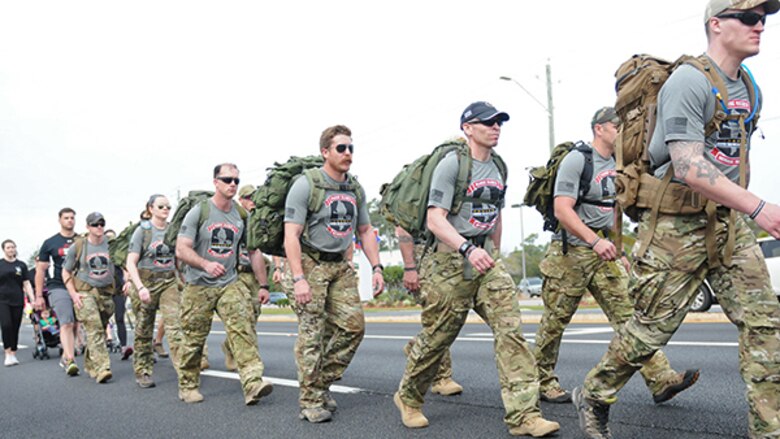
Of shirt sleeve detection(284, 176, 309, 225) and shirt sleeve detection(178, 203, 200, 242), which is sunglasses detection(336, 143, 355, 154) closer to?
shirt sleeve detection(284, 176, 309, 225)

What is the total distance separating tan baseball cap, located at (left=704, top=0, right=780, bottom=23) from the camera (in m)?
3.48

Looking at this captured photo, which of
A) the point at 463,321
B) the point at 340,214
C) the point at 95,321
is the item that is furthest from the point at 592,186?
the point at 95,321

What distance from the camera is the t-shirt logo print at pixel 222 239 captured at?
718 centimetres

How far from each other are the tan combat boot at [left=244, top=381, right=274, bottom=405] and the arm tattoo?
3.98 meters

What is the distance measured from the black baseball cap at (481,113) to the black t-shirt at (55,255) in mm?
7033

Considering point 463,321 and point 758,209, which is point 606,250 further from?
point 758,209

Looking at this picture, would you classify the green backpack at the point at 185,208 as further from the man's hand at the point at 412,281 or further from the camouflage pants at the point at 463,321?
the camouflage pants at the point at 463,321

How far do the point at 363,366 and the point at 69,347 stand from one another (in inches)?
159

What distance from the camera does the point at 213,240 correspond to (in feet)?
23.6

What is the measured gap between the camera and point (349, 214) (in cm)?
610

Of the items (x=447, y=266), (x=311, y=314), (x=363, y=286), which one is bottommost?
(x=363, y=286)

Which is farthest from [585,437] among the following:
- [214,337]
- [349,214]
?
[214,337]

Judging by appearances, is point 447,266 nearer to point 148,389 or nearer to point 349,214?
point 349,214

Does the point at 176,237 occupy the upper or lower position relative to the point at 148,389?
upper
